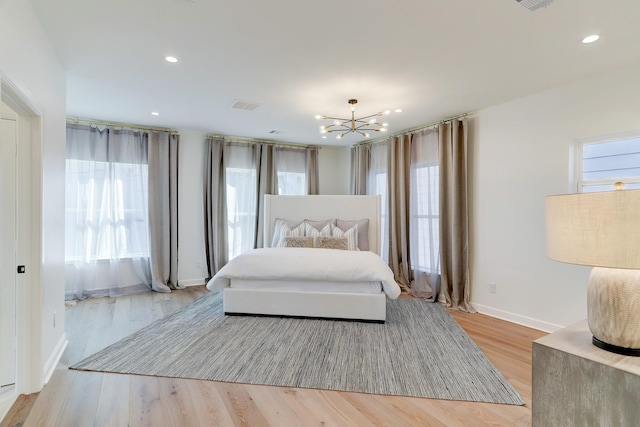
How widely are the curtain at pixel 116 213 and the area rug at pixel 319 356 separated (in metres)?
1.58

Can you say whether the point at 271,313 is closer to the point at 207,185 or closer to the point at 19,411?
the point at 19,411

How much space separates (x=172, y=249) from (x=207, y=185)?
1.18m

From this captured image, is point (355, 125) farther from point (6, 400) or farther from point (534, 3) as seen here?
point (6, 400)

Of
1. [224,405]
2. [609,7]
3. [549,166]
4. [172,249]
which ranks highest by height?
[609,7]

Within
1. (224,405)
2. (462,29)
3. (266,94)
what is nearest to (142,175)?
(266,94)

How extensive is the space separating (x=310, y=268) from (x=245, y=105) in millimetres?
2148

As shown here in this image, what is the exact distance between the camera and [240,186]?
212 inches

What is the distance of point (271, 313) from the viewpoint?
138 inches

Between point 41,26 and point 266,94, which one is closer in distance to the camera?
point 41,26

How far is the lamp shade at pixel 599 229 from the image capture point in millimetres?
967

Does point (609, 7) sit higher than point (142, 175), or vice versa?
point (609, 7)

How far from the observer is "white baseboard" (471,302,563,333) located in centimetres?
Answer: 317

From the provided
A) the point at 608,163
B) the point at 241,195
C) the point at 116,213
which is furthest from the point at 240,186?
the point at 608,163

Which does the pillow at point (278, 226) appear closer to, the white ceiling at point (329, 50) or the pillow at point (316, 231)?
the pillow at point (316, 231)
